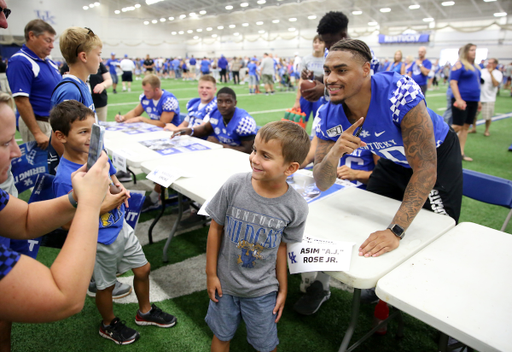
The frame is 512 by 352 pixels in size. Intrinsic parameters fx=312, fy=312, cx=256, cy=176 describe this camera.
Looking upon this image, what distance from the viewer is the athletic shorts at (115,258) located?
1.71 metres

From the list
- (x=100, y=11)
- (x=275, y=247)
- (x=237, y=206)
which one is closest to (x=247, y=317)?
(x=275, y=247)

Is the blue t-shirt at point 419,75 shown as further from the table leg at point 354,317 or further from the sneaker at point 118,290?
the sneaker at point 118,290

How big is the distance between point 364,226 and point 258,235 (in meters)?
0.55

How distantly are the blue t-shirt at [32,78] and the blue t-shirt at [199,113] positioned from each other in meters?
1.50

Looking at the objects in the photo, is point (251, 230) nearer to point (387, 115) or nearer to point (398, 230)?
point (398, 230)

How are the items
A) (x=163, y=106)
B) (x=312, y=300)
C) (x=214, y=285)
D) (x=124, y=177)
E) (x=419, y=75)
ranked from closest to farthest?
(x=214, y=285)
(x=312, y=300)
(x=163, y=106)
(x=124, y=177)
(x=419, y=75)

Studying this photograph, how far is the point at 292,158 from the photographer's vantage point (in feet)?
4.37

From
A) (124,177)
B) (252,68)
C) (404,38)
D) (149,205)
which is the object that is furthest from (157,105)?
(404,38)

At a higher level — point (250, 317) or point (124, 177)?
point (250, 317)

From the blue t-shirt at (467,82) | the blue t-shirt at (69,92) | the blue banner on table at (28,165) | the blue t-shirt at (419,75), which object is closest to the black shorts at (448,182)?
the blue t-shirt at (69,92)

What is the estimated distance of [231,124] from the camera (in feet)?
11.0

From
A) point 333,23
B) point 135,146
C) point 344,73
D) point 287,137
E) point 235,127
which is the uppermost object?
point 333,23

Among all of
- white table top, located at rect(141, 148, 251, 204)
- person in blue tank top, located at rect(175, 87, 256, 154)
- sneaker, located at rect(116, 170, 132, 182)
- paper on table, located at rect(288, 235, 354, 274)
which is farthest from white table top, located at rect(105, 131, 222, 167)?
paper on table, located at rect(288, 235, 354, 274)

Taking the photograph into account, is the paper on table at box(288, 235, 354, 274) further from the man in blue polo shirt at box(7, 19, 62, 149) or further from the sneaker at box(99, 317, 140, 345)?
the man in blue polo shirt at box(7, 19, 62, 149)
